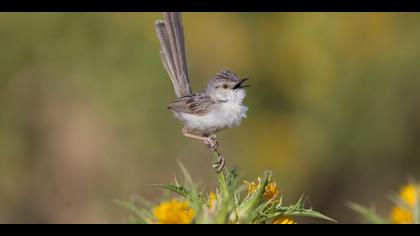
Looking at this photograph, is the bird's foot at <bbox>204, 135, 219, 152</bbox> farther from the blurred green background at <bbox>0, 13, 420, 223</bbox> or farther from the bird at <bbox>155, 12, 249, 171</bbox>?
the blurred green background at <bbox>0, 13, 420, 223</bbox>

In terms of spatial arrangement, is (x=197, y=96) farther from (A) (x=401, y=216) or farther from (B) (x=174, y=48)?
(A) (x=401, y=216)

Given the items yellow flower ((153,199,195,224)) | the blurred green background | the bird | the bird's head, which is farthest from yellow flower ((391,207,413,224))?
the blurred green background

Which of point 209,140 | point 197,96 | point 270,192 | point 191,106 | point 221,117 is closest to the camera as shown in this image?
point 270,192

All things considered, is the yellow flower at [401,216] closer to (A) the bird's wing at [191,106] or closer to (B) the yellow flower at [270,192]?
(B) the yellow flower at [270,192]

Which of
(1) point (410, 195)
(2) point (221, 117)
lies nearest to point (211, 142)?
(2) point (221, 117)

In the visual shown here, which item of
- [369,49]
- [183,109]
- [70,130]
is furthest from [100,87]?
[183,109]

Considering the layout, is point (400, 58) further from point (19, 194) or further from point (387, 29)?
point (19, 194)
